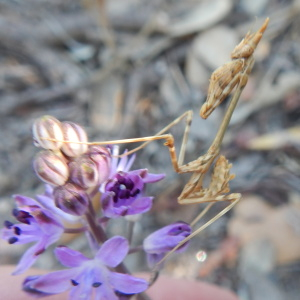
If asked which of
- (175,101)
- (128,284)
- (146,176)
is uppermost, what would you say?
(175,101)

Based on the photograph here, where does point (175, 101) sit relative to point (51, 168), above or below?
above

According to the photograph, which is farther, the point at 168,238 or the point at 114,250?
the point at 168,238

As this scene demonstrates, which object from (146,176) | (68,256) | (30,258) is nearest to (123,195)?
(146,176)

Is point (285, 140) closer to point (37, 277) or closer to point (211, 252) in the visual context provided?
point (211, 252)

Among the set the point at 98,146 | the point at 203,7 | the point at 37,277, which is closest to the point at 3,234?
the point at 37,277

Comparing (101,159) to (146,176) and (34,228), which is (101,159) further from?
(34,228)

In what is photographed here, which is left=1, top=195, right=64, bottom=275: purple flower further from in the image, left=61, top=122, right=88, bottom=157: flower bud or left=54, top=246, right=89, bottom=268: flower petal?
left=61, top=122, right=88, bottom=157: flower bud

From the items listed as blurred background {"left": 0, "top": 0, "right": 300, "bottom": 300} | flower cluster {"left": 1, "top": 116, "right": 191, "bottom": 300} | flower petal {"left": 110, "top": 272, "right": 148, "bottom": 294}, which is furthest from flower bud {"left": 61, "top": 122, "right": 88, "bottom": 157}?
blurred background {"left": 0, "top": 0, "right": 300, "bottom": 300}
